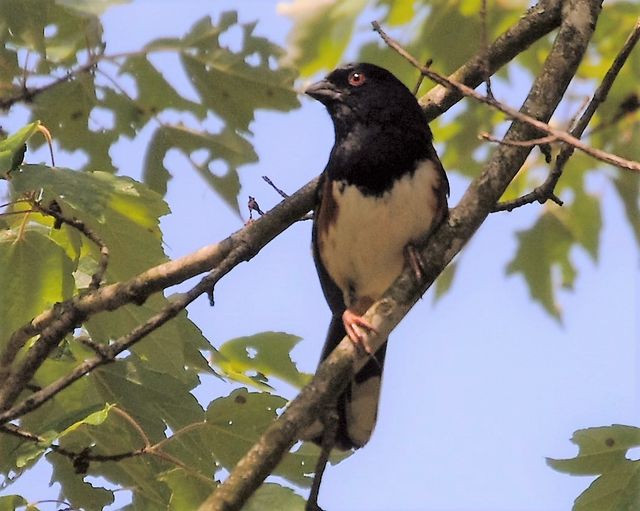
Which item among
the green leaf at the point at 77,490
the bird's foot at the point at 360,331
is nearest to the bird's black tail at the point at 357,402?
the bird's foot at the point at 360,331

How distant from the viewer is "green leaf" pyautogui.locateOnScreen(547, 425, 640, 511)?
2293 mm

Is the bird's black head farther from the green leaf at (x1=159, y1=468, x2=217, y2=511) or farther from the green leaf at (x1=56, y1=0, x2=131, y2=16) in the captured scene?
the green leaf at (x1=159, y1=468, x2=217, y2=511)

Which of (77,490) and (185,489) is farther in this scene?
(77,490)

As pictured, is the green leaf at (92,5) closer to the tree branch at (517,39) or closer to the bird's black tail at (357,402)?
the tree branch at (517,39)

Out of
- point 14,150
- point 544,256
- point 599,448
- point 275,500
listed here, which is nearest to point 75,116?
point 14,150

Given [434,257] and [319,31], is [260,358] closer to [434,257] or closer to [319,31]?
[434,257]

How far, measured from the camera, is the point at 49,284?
246 centimetres

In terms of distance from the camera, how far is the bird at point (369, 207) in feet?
10.4

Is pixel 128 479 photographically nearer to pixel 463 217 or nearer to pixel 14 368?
pixel 14 368

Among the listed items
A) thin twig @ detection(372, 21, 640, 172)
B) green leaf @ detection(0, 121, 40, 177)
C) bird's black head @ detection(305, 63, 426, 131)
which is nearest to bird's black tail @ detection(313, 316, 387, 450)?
bird's black head @ detection(305, 63, 426, 131)

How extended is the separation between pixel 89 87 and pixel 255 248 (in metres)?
0.70

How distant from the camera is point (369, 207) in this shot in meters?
3.21

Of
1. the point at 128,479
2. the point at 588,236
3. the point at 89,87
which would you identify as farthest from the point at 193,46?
the point at 588,236

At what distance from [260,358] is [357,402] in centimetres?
53
